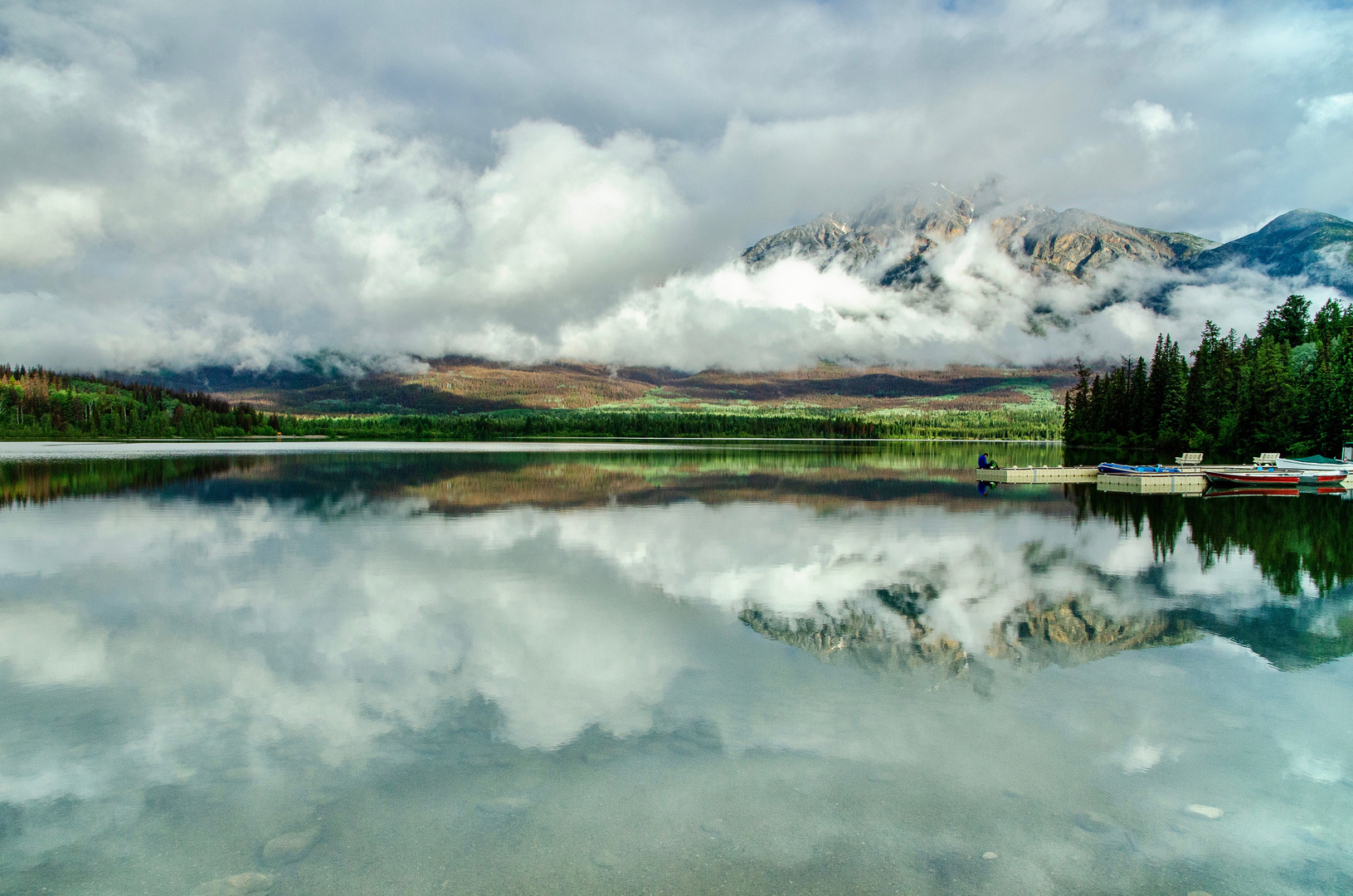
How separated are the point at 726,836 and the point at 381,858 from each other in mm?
2918

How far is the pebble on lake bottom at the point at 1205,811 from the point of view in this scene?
761 cm

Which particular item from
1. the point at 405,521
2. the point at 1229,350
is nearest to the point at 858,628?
the point at 405,521

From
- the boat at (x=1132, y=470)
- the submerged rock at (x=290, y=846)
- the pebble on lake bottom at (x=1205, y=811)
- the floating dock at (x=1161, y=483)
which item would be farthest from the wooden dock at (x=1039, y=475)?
the submerged rock at (x=290, y=846)

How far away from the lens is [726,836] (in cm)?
702

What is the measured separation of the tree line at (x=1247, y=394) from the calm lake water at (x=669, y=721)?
5868 centimetres

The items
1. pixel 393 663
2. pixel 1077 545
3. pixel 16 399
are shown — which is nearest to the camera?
pixel 393 663

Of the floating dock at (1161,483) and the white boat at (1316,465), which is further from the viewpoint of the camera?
the white boat at (1316,465)

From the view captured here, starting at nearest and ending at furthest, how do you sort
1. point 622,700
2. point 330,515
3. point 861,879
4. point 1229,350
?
1. point 861,879
2. point 622,700
3. point 330,515
4. point 1229,350

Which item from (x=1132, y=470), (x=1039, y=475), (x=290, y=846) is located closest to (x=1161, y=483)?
(x=1132, y=470)

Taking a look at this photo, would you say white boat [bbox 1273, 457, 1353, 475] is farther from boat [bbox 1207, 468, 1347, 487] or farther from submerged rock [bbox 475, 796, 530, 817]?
submerged rock [bbox 475, 796, 530, 817]

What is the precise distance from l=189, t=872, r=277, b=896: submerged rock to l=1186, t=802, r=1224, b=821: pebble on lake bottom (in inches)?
325

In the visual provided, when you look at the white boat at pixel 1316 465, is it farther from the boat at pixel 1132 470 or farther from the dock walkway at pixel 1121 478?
the boat at pixel 1132 470

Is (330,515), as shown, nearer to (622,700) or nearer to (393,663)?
(393,663)

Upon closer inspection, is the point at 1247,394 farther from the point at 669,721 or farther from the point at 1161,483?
the point at 669,721
